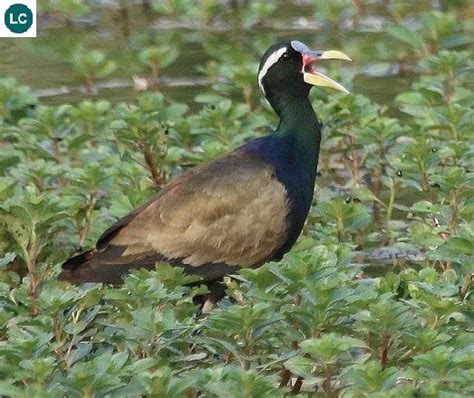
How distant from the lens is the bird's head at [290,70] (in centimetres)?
729

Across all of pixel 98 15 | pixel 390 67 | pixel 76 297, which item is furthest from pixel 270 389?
pixel 98 15

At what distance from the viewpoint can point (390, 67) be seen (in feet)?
36.0

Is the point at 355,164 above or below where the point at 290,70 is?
below

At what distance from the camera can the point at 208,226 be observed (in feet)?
22.0

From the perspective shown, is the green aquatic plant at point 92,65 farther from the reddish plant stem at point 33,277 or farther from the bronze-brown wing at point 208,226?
the reddish plant stem at point 33,277

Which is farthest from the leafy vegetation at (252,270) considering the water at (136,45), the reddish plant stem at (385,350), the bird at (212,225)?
the water at (136,45)

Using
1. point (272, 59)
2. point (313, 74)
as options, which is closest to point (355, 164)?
point (313, 74)

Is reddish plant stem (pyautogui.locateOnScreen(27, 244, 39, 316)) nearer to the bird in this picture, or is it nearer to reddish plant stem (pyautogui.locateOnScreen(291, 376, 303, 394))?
the bird

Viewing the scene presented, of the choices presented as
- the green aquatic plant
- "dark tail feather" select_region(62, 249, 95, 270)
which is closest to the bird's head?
"dark tail feather" select_region(62, 249, 95, 270)

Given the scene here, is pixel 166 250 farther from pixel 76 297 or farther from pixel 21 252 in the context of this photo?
pixel 76 297

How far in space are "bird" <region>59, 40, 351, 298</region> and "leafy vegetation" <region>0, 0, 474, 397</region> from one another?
135 millimetres

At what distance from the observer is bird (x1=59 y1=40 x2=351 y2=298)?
664 cm

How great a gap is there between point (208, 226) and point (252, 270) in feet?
4.17

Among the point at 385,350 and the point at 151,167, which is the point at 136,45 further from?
the point at 385,350
